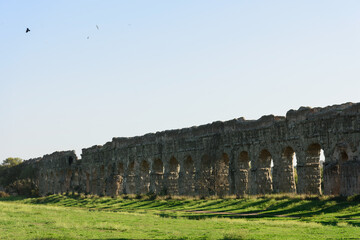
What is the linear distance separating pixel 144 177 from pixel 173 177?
5.20 metres

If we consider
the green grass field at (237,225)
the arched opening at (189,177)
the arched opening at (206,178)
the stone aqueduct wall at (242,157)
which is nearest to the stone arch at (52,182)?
the stone aqueduct wall at (242,157)

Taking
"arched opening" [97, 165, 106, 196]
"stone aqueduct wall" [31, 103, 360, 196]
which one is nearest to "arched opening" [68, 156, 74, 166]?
"stone aqueduct wall" [31, 103, 360, 196]

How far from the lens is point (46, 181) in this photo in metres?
Result: 66.6

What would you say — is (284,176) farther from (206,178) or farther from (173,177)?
(173,177)

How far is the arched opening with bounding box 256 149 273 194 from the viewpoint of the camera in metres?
30.9

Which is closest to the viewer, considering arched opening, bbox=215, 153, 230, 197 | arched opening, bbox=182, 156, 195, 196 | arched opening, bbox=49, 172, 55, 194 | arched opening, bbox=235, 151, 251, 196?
arched opening, bbox=235, 151, 251, 196

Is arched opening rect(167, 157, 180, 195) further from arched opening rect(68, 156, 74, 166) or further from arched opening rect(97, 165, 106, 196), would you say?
arched opening rect(68, 156, 74, 166)

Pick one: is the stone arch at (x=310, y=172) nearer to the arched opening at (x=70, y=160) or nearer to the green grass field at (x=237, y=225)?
the green grass field at (x=237, y=225)

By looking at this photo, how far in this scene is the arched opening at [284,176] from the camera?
97.5ft

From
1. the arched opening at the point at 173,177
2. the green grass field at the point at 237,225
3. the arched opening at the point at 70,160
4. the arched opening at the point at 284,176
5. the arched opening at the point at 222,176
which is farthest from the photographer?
the arched opening at the point at 70,160

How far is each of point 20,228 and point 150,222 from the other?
15.4ft

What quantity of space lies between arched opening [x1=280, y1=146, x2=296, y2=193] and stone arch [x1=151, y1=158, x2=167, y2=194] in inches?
475

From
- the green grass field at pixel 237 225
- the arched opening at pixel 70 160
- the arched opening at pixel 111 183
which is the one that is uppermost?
the arched opening at pixel 70 160

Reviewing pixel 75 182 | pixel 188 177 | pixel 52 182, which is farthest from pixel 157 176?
pixel 52 182
